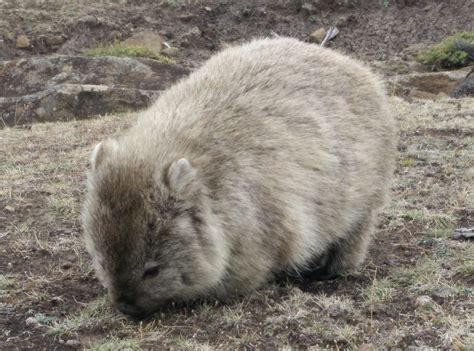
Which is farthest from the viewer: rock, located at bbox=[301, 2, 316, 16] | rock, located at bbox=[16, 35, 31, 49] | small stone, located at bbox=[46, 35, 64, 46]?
rock, located at bbox=[301, 2, 316, 16]

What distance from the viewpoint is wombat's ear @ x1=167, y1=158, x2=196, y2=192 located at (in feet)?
10.7

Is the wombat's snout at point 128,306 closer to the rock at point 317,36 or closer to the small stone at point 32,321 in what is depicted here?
the small stone at point 32,321

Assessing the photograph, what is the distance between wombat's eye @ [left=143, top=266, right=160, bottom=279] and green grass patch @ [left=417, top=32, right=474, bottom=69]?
→ 10032 mm

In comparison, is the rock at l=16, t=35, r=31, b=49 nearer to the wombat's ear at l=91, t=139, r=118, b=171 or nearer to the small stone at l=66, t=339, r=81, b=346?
the wombat's ear at l=91, t=139, r=118, b=171

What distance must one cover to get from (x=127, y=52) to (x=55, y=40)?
2338 mm

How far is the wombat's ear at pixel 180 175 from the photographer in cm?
328

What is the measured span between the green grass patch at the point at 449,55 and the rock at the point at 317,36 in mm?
2192

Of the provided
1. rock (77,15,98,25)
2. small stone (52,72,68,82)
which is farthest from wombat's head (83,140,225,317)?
rock (77,15,98,25)

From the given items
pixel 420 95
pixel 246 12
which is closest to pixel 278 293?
pixel 420 95

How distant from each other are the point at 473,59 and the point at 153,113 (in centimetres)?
939

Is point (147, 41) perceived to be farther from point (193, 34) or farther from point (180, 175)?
point (180, 175)

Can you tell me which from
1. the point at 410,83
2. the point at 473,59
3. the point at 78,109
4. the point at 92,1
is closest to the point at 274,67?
the point at 78,109

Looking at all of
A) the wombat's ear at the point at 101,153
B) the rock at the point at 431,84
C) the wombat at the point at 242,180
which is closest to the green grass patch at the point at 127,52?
Result: the rock at the point at 431,84

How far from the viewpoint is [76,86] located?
948 cm
